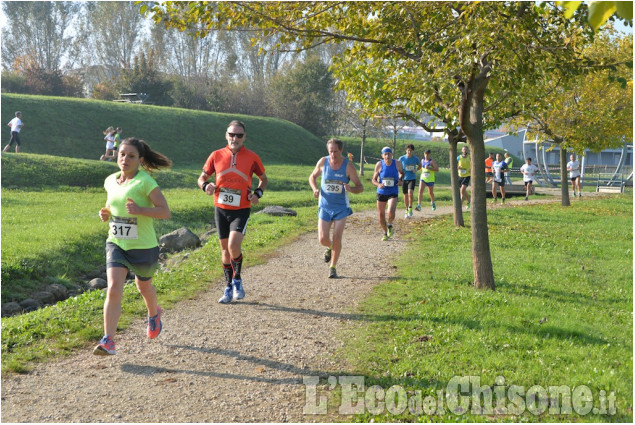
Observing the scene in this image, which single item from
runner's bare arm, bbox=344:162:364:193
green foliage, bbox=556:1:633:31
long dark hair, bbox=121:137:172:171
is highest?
green foliage, bbox=556:1:633:31

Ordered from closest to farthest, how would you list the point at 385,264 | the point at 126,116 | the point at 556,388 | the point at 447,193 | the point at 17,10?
the point at 556,388 → the point at 385,264 → the point at 447,193 → the point at 126,116 → the point at 17,10

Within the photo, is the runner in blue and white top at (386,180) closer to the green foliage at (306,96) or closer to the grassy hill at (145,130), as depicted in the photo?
the grassy hill at (145,130)

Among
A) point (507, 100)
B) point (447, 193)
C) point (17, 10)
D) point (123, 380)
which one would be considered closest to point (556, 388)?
point (123, 380)

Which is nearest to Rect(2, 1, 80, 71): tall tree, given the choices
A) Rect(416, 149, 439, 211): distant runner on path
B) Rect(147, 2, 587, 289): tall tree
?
Rect(416, 149, 439, 211): distant runner on path

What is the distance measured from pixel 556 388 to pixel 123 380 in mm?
3406

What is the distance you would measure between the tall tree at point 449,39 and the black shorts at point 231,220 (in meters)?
2.51

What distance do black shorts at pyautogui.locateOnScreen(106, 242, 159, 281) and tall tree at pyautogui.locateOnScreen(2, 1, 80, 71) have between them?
6167 centimetres

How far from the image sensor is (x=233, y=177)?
7793mm

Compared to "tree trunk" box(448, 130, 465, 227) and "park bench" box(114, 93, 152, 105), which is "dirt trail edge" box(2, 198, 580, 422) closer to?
"tree trunk" box(448, 130, 465, 227)

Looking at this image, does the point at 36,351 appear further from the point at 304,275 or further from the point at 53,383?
the point at 304,275

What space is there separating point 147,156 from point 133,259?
97cm

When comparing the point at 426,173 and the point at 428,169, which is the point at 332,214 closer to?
the point at 428,169

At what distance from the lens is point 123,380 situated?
5410 mm

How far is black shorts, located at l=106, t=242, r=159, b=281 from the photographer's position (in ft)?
18.9
